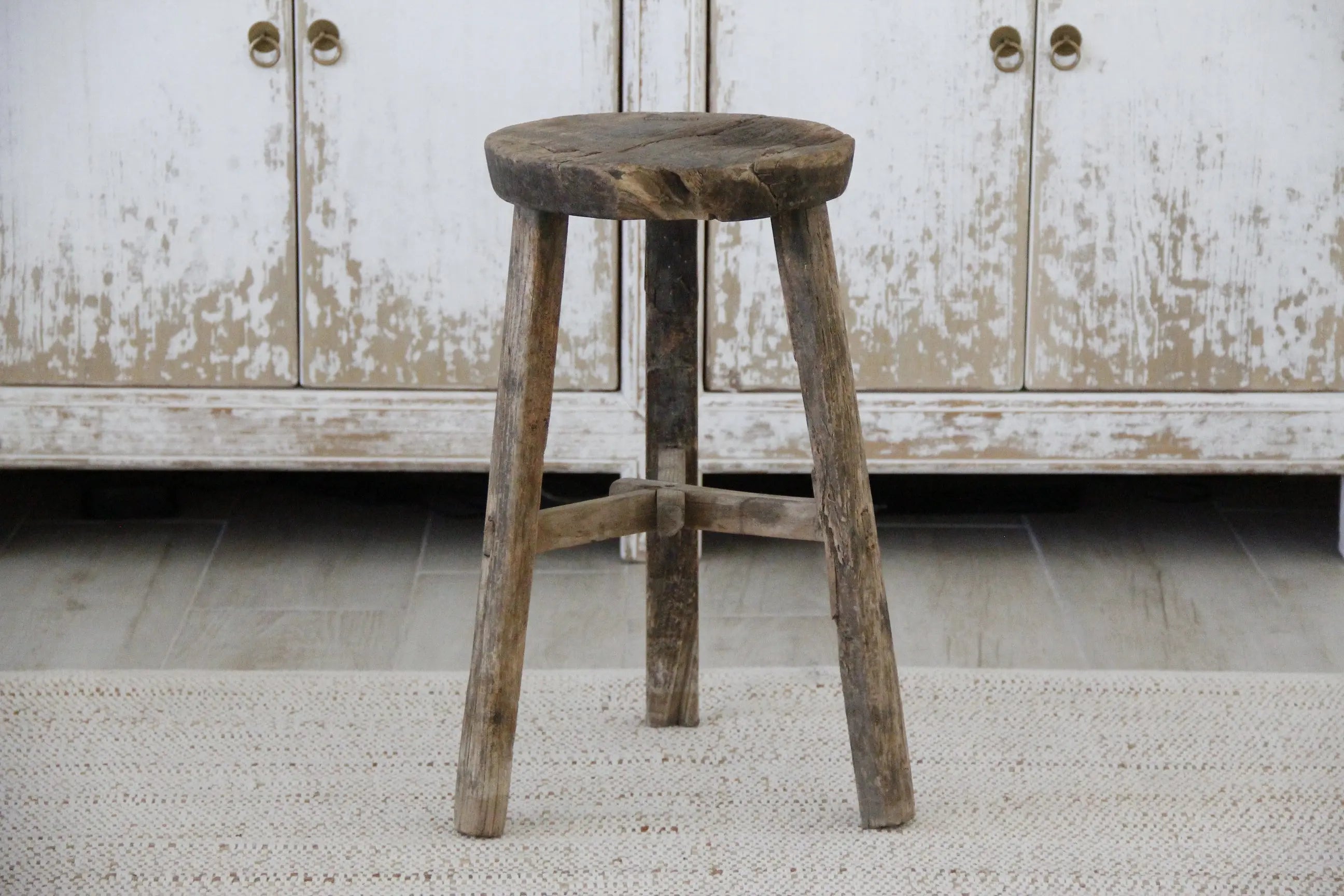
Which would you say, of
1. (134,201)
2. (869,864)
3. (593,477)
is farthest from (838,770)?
(134,201)

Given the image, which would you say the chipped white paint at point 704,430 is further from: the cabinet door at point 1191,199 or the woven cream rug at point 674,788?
the woven cream rug at point 674,788

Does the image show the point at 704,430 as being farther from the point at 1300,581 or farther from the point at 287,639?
the point at 1300,581

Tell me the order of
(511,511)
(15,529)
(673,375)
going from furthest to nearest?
(15,529) → (673,375) → (511,511)

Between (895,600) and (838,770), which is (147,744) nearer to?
(838,770)

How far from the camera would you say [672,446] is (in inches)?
56.3

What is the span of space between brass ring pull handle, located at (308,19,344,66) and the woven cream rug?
746mm

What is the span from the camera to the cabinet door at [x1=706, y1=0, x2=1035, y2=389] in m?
1.88

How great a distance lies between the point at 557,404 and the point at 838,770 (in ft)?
2.27

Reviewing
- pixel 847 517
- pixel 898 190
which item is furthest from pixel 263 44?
pixel 847 517

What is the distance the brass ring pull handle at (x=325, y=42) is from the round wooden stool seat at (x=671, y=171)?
2.33 feet

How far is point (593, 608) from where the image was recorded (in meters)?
1.88

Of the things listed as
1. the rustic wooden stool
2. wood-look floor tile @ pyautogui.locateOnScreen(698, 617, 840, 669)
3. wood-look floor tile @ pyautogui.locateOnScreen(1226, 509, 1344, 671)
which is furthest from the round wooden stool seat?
wood-look floor tile @ pyautogui.locateOnScreen(1226, 509, 1344, 671)

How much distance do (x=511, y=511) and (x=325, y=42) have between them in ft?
2.91

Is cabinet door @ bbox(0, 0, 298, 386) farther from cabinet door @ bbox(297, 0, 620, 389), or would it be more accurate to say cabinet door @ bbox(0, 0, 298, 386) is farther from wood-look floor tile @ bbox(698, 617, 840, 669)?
wood-look floor tile @ bbox(698, 617, 840, 669)
